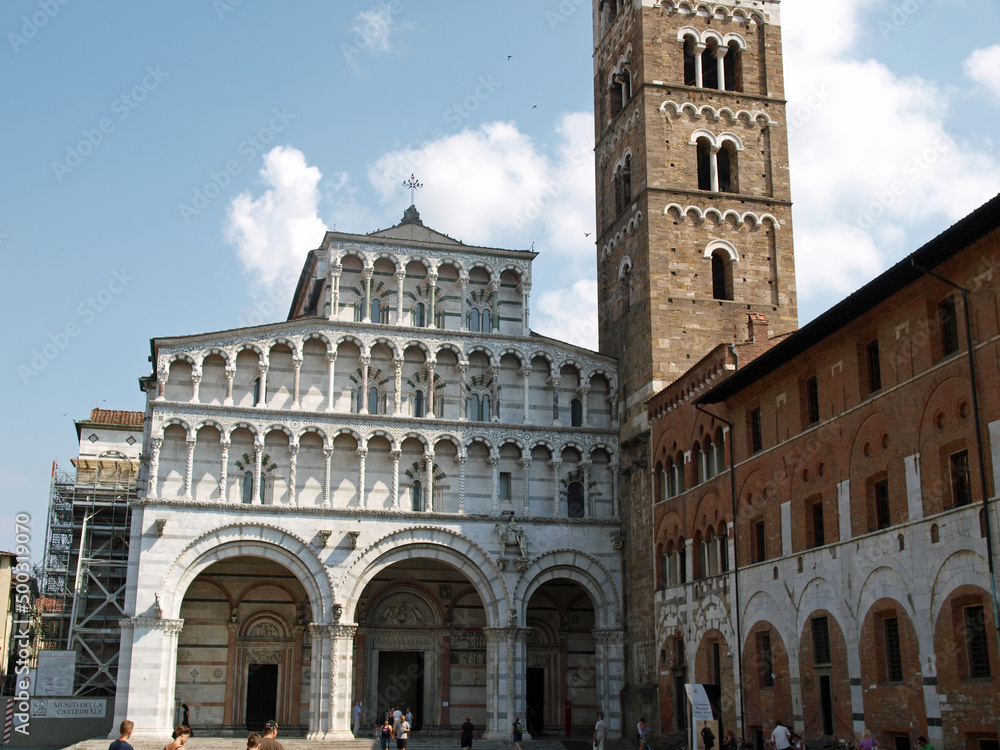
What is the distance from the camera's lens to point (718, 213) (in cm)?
3806

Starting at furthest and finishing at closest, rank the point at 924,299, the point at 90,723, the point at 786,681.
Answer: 1. the point at 90,723
2. the point at 786,681
3. the point at 924,299

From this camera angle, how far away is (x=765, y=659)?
27.4 meters

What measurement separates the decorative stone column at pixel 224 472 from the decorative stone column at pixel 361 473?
400cm

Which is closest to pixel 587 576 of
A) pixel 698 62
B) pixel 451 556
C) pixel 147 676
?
pixel 451 556

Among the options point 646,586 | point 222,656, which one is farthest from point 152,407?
point 646,586

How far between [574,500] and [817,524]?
Result: 42.4 feet

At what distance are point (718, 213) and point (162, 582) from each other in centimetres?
2134

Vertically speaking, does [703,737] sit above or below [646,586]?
below

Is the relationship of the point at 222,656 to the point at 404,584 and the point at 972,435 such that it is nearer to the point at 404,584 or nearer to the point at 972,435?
the point at 404,584

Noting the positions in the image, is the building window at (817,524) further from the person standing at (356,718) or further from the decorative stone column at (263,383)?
the decorative stone column at (263,383)

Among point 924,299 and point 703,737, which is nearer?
point 924,299

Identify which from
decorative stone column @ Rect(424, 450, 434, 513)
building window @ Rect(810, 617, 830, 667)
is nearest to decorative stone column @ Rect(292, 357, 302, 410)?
decorative stone column @ Rect(424, 450, 434, 513)

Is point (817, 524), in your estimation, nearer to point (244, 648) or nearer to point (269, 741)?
point (269, 741)

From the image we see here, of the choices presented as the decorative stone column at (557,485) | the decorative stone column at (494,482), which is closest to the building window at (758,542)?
the decorative stone column at (557,485)
